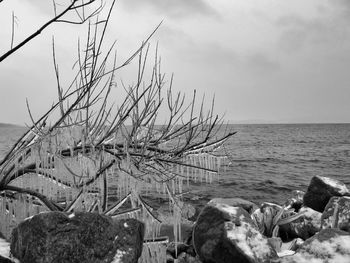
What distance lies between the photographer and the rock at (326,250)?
3.84m

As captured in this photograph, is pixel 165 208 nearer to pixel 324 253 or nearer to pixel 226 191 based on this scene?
pixel 226 191

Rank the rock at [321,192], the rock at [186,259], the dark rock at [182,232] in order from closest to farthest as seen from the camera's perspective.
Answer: the rock at [186,259]
the dark rock at [182,232]
the rock at [321,192]

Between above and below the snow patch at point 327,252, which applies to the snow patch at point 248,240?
below

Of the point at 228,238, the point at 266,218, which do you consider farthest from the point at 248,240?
the point at 266,218

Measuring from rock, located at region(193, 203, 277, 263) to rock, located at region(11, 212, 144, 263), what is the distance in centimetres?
232

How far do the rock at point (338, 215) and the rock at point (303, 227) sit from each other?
465 mm

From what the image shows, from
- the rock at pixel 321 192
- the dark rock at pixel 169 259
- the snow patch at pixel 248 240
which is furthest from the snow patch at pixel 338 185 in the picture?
the dark rock at pixel 169 259

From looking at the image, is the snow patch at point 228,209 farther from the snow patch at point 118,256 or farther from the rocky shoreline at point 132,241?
the snow patch at point 118,256

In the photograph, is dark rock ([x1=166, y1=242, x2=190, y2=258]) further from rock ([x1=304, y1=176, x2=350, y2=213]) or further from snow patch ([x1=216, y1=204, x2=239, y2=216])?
rock ([x1=304, y1=176, x2=350, y2=213])

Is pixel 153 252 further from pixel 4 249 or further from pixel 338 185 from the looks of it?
pixel 338 185

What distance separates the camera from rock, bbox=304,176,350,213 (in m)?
9.78

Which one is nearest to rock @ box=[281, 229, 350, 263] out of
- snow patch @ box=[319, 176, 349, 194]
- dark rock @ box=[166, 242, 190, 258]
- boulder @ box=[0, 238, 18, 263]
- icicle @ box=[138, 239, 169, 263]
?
icicle @ box=[138, 239, 169, 263]

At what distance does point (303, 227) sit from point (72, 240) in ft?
20.6

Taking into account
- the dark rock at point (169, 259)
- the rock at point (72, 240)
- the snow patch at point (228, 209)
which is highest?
the rock at point (72, 240)
